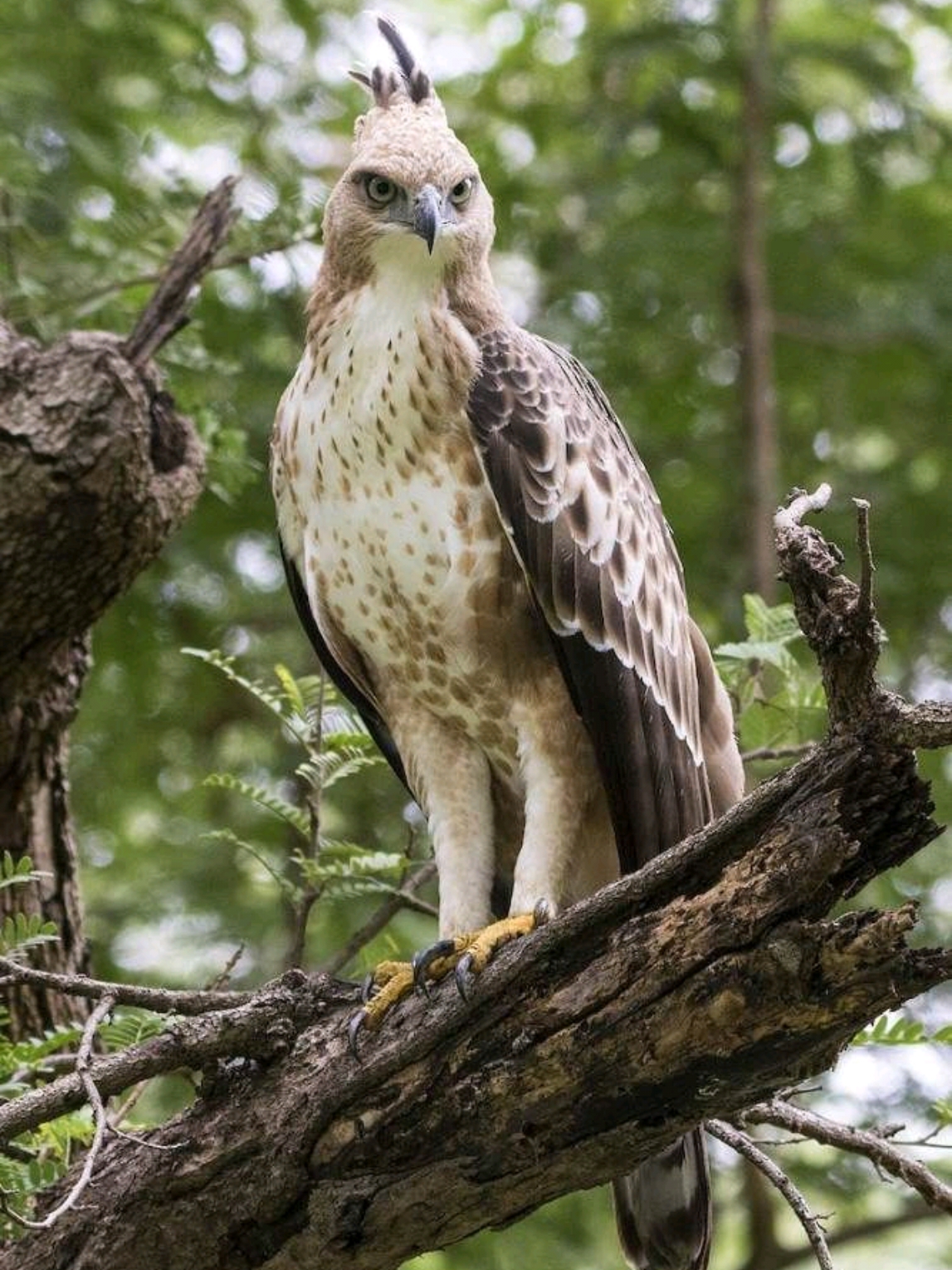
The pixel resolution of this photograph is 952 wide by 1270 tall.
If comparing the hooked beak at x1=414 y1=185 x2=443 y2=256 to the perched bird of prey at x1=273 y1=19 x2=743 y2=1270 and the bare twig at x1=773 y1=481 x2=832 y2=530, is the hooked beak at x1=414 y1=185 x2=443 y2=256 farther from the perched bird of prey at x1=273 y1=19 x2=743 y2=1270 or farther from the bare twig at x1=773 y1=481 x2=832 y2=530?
the bare twig at x1=773 y1=481 x2=832 y2=530

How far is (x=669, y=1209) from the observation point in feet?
14.0

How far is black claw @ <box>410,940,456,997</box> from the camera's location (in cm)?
390

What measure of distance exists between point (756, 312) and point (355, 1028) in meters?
4.43

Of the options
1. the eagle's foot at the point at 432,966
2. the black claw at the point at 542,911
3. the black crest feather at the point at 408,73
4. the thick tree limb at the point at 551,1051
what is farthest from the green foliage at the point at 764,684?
the black crest feather at the point at 408,73

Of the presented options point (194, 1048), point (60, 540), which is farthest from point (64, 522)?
point (194, 1048)

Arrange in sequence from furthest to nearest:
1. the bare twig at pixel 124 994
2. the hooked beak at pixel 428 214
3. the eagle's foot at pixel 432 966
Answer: the hooked beak at pixel 428 214 → the eagle's foot at pixel 432 966 → the bare twig at pixel 124 994

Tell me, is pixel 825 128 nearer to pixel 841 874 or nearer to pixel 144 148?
pixel 144 148

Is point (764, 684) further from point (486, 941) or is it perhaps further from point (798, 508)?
point (798, 508)

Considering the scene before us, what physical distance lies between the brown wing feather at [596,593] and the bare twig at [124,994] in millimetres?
1056

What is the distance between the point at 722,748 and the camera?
480cm

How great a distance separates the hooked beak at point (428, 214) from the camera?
14.8ft

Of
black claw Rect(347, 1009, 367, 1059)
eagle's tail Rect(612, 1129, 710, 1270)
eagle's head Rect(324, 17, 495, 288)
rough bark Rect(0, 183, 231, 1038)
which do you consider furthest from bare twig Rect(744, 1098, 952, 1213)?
eagle's head Rect(324, 17, 495, 288)

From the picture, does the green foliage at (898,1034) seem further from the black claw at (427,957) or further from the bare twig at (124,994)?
the bare twig at (124,994)

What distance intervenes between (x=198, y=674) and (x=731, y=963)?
4788 millimetres
